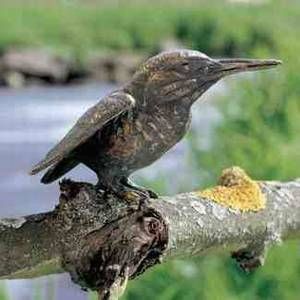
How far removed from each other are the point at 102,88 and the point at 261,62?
10.9 metres

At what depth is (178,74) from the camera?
891 mm

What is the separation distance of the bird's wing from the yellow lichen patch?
0.47 feet

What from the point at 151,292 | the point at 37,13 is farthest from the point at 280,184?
the point at 37,13

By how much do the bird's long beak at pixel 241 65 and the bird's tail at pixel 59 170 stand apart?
0.12m

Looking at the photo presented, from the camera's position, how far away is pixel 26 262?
2.74 feet

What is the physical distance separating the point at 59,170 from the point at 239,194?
0.21 meters

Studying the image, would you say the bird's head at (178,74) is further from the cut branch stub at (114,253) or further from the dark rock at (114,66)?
the dark rock at (114,66)

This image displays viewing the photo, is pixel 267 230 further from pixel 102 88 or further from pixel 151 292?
pixel 102 88

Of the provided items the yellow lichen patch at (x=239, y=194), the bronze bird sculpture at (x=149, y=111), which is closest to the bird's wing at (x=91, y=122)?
the bronze bird sculpture at (x=149, y=111)

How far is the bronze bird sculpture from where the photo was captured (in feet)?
2.90

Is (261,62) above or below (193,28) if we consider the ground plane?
above

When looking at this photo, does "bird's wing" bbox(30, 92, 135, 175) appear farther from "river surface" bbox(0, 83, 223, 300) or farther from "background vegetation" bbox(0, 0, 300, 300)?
"background vegetation" bbox(0, 0, 300, 300)

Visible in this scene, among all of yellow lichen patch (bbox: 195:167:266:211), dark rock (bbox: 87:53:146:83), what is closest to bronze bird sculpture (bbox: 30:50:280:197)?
yellow lichen patch (bbox: 195:167:266:211)

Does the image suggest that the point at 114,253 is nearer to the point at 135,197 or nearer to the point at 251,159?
the point at 135,197
